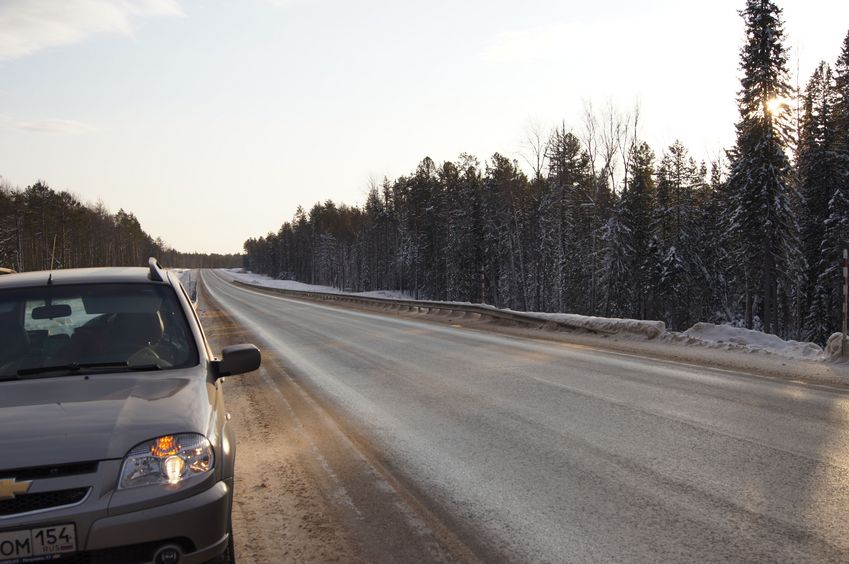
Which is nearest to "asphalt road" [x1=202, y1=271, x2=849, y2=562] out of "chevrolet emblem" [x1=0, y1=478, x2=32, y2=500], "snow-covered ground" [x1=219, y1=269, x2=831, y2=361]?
"chevrolet emblem" [x1=0, y1=478, x2=32, y2=500]

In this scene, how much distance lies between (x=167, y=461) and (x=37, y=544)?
58cm

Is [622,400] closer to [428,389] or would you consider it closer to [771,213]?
[428,389]

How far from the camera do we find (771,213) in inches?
1437

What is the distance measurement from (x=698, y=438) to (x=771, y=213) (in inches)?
1431

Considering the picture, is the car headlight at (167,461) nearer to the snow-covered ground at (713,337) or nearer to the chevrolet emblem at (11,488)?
the chevrolet emblem at (11,488)

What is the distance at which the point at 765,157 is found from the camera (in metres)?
36.2

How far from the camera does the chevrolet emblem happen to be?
2.52m

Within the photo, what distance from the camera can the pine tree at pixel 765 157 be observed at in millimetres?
36062

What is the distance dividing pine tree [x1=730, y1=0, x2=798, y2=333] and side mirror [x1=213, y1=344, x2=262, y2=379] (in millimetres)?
39299

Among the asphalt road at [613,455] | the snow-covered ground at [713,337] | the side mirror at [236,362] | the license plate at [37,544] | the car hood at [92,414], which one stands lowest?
the asphalt road at [613,455]

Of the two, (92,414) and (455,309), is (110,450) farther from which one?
(455,309)

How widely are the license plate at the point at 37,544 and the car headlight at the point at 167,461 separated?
27 centimetres

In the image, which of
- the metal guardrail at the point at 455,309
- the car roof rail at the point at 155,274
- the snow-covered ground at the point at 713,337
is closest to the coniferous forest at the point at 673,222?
the metal guardrail at the point at 455,309

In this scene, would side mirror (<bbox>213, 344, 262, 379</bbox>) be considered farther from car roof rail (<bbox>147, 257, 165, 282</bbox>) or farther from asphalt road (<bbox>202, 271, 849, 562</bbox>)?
asphalt road (<bbox>202, 271, 849, 562</bbox>)
